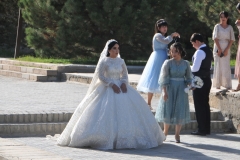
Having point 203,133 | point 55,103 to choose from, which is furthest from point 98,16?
point 203,133

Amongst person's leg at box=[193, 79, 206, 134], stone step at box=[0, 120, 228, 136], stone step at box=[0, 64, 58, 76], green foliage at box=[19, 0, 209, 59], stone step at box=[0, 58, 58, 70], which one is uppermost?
green foliage at box=[19, 0, 209, 59]

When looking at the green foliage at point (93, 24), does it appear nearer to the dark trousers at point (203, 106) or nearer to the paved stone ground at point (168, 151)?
the dark trousers at point (203, 106)

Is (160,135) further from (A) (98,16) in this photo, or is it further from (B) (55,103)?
(A) (98,16)

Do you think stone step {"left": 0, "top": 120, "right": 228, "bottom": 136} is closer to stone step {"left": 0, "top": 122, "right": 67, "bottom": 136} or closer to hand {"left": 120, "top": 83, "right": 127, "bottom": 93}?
stone step {"left": 0, "top": 122, "right": 67, "bottom": 136}

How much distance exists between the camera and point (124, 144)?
32.7 feet

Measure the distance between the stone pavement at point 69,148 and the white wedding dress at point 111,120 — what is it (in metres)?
0.16

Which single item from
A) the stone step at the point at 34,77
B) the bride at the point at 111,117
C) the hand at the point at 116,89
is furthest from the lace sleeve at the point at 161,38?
the stone step at the point at 34,77

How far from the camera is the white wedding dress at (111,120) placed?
995cm

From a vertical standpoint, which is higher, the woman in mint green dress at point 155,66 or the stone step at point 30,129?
the woman in mint green dress at point 155,66

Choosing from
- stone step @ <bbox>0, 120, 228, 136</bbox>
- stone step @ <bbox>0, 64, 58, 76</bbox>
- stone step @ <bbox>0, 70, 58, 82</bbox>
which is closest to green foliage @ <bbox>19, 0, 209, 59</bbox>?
stone step @ <bbox>0, 64, 58, 76</bbox>

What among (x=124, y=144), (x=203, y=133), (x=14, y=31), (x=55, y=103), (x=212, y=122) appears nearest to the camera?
(x=124, y=144)

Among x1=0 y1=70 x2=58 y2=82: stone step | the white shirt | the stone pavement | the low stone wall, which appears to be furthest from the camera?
x1=0 y1=70 x2=58 y2=82: stone step

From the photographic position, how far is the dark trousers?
38.8 ft

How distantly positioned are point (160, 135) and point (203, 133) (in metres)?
1.72
